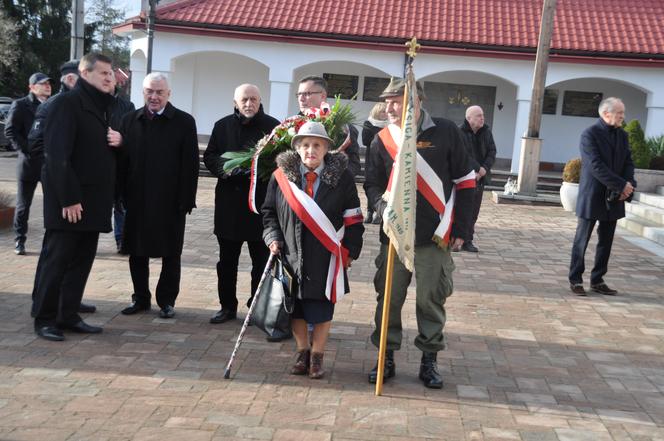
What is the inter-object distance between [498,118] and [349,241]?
69.4 feet

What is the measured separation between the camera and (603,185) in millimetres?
8469

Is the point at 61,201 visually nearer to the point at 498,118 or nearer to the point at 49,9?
the point at 498,118

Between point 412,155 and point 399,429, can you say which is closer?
point 399,429

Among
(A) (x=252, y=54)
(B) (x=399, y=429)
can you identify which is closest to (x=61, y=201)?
(B) (x=399, y=429)

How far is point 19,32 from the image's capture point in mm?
42500

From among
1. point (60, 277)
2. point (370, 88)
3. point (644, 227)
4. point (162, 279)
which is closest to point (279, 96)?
point (370, 88)

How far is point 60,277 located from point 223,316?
4.43ft

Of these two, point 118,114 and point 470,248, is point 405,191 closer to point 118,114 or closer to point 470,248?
point 118,114

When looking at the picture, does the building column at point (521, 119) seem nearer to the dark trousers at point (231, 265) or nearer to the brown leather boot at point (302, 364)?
the dark trousers at point (231, 265)

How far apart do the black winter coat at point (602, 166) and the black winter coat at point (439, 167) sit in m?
3.52

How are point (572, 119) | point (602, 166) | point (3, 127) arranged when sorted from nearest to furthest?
1. point (602, 166)
2. point (572, 119)
3. point (3, 127)

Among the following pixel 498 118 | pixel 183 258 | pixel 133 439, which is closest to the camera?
pixel 133 439

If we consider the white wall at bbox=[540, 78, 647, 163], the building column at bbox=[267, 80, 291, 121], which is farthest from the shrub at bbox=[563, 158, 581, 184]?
the building column at bbox=[267, 80, 291, 121]

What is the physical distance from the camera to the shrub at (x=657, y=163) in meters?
17.3
